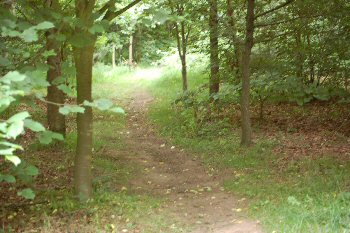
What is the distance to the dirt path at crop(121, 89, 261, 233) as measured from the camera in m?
6.38

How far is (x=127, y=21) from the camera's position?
2305 centimetres

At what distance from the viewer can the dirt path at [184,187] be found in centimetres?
638

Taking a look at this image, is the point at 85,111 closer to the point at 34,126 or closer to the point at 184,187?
the point at 184,187

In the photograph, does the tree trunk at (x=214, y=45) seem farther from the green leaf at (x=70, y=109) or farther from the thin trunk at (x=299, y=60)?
the green leaf at (x=70, y=109)

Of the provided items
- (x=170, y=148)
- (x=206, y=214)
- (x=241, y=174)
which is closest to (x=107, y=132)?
(x=170, y=148)

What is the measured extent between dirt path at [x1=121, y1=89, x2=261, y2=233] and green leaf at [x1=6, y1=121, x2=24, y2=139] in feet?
11.9

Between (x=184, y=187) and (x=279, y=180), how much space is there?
180 cm

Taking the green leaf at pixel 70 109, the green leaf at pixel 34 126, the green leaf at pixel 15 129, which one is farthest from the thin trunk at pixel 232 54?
the green leaf at pixel 15 129

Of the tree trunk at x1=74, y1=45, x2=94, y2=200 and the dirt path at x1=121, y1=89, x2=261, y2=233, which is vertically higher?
the tree trunk at x1=74, y1=45, x2=94, y2=200

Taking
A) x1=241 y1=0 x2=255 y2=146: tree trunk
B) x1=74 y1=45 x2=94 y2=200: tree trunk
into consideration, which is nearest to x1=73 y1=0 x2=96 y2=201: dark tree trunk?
x1=74 y1=45 x2=94 y2=200: tree trunk

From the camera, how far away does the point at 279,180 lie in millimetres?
7965

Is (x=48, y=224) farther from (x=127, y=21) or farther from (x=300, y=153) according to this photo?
(x=127, y=21)

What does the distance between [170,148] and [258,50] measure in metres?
3.88

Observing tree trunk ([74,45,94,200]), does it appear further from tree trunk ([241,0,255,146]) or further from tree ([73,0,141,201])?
tree trunk ([241,0,255,146])
